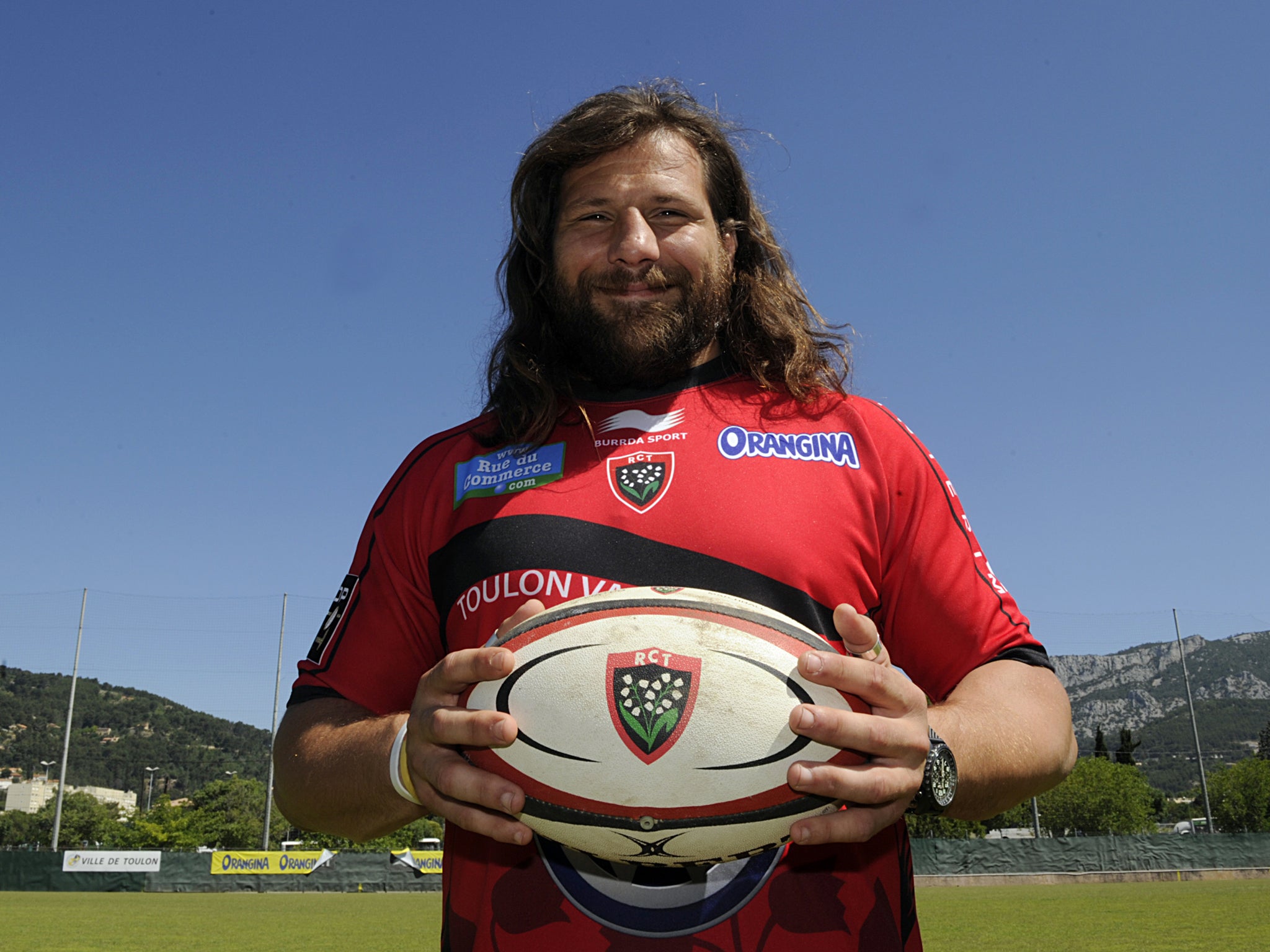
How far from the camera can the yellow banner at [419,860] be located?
Answer: 31672 millimetres

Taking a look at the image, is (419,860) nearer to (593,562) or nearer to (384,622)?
(384,622)

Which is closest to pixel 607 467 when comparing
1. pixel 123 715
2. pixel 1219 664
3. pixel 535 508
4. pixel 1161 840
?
pixel 535 508

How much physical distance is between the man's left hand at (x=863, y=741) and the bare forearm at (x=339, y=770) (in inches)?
27.2

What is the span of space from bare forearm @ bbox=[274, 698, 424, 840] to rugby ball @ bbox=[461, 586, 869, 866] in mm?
253

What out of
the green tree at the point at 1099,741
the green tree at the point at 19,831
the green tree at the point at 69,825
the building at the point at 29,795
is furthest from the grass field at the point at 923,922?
the building at the point at 29,795

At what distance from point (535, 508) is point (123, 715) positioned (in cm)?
9360

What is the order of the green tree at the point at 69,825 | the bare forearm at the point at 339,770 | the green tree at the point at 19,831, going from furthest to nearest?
the green tree at the point at 19,831
the green tree at the point at 69,825
the bare forearm at the point at 339,770

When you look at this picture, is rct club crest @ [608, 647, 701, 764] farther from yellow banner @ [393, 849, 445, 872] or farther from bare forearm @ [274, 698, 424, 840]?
yellow banner @ [393, 849, 445, 872]

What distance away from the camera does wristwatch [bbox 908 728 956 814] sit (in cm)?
137

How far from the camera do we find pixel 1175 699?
48156 millimetres

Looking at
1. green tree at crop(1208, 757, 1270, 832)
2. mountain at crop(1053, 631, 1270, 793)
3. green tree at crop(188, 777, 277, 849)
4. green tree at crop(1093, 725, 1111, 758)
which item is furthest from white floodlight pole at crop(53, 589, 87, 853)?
green tree at crop(1093, 725, 1111, 758)

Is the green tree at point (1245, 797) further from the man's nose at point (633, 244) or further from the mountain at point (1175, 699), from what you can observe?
the man's nose at point (633, 244)

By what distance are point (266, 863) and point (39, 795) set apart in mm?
121504

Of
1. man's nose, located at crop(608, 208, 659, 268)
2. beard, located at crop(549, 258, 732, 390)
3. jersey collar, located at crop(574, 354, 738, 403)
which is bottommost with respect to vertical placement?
jersey collar, located at crop(574, 354, 738, 403)
